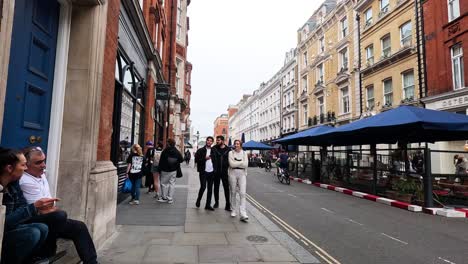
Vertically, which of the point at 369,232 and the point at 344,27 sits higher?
the point at 344,27

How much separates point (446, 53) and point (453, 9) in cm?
228

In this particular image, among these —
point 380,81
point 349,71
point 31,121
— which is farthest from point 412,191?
point 349,71

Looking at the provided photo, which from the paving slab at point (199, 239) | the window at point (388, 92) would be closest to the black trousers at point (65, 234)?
the paving slab at point (199, 239)

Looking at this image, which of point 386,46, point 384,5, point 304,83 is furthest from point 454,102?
point 304,83

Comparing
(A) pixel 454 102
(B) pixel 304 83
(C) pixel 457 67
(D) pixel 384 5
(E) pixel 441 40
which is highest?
(D) pixel 384 5

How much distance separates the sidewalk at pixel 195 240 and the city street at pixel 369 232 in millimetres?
573

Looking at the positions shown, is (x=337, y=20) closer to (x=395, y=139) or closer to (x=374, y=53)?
(x=374, y=53)

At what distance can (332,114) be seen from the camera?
30.6 meters

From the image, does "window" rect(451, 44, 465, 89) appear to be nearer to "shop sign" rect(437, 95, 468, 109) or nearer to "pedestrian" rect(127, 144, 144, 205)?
"shop sign" rect(437, 95, 468, 109)

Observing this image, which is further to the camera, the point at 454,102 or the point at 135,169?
the point at 454,102

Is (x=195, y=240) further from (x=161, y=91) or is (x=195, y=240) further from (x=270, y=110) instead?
(x=270, y=110)

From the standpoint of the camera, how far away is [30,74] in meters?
3.78

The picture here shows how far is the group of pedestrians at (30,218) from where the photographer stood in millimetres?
2744

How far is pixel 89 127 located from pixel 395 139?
483 inches
